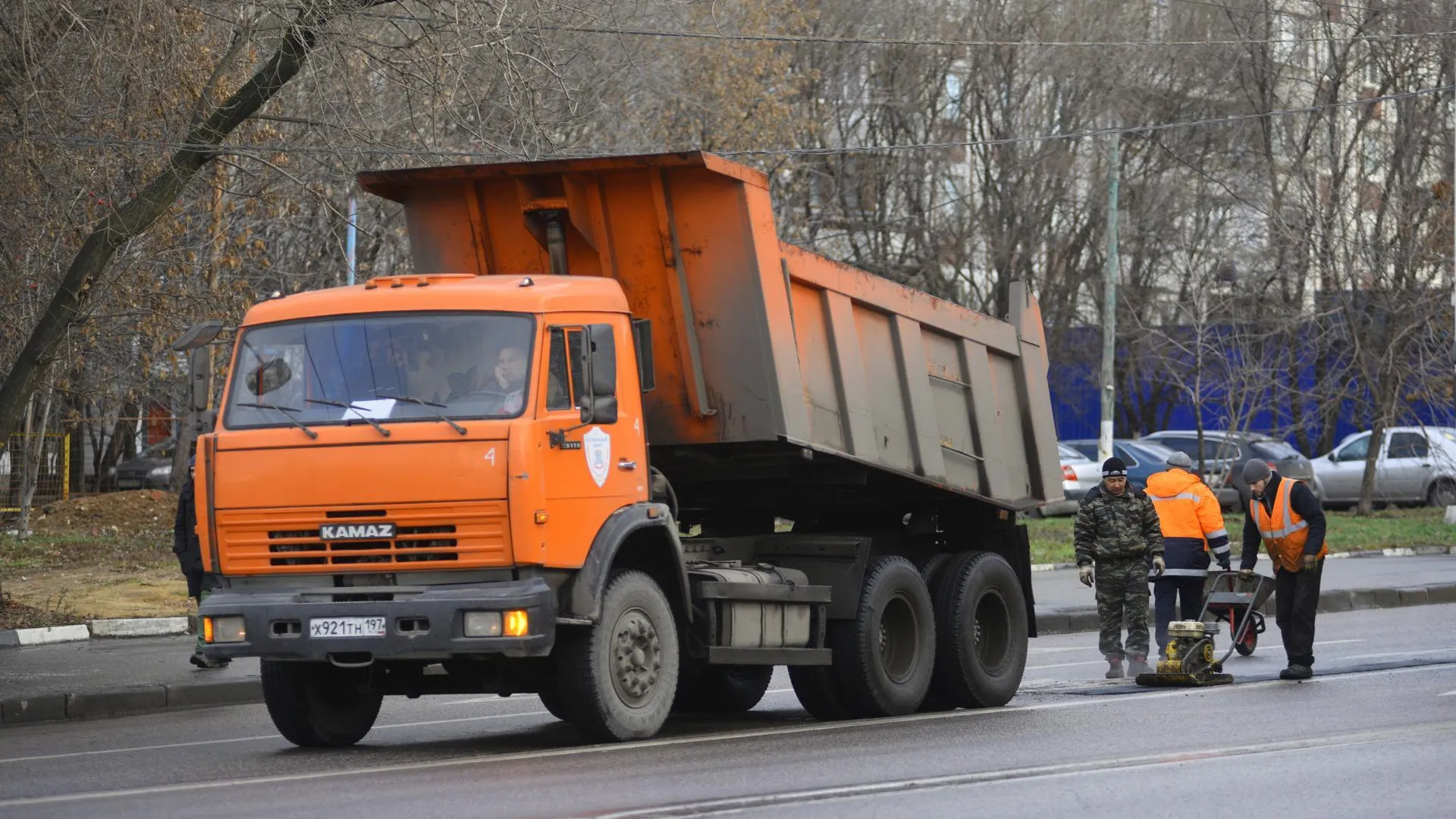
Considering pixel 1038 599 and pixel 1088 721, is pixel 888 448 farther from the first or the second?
pixel 1038 599

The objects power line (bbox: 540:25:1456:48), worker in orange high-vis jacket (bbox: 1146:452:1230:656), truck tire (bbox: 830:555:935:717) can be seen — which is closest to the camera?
truck tire (bbox: 830:555:935:717)

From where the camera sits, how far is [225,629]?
9219 mm

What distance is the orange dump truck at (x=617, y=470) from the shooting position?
913 centimetres

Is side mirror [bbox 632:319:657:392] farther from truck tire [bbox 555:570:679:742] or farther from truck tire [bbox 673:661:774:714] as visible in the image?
truck tire [bbox 673:661:774:714]

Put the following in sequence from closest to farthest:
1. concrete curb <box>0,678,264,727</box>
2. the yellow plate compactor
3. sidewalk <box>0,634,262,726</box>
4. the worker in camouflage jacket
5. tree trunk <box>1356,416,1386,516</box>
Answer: concrete curb <box>0,678,264,727</box>
sidewalk <box>0,634,262,726</box>
the yellow plate compactor
the worker in camouflage jacket
tree trunk <box>1356,416,1386,516</box>

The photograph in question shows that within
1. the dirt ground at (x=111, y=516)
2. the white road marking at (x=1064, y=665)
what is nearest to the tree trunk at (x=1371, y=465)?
the white road marking at (x=1064, y=665)

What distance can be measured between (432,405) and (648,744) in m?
2.05

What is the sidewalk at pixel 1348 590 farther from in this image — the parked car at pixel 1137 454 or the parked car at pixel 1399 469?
the parked car at pixel 1137 454

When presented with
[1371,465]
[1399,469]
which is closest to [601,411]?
[1371,465]

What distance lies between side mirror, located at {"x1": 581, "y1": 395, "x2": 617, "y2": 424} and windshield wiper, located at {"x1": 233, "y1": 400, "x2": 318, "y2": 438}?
1.28 m

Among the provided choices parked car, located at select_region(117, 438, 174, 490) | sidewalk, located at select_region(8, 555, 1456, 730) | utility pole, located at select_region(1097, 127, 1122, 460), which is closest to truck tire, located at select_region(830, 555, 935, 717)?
sidewalk, located at select_region(8, 555, 1456, 730)

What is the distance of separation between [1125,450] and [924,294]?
24162 millimetres

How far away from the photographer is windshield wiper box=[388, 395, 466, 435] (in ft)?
29.9

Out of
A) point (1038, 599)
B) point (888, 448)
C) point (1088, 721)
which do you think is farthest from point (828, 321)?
point (1038, 599)
